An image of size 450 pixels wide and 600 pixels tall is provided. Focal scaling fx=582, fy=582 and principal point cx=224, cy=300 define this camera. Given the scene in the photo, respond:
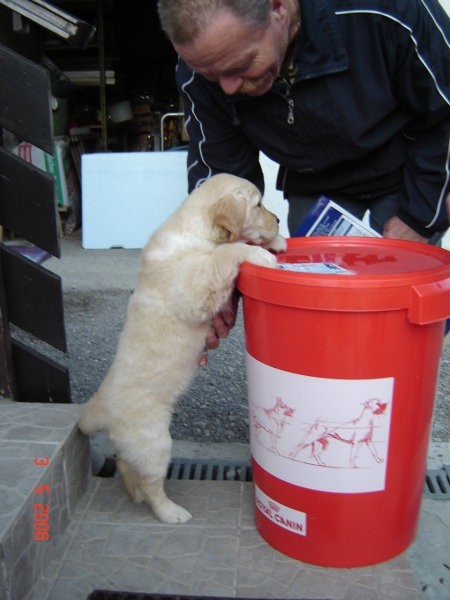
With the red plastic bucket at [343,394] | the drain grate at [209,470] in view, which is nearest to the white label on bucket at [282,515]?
the red plastic bucket at [343,394]

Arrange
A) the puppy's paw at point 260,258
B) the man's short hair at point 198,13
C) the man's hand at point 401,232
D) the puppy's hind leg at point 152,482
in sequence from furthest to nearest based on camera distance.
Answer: the man's hand at point 401,232
the puppy's hind leg at point 152,482
the puppy's paw at point 260,258
the man's short hair at point 198,13

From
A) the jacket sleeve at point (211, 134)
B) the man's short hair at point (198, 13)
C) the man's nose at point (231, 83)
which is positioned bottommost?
the jacket sleeve at point (211, 134)

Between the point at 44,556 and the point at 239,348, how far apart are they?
6.97 feet

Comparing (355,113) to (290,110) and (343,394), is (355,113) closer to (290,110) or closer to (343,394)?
(290,110)

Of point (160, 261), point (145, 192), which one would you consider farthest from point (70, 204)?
point (160, 261)

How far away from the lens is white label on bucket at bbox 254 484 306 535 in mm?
1747

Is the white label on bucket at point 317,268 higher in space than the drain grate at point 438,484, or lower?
higher

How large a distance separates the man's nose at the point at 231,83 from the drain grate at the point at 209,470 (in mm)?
1460

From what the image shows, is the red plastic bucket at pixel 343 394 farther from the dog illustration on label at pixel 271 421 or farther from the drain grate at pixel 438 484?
the drain grate at pixel 438 484

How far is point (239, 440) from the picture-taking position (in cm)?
269

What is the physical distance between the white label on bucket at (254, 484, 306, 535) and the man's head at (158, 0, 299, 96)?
1.29 metres

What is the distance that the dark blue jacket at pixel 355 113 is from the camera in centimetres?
185

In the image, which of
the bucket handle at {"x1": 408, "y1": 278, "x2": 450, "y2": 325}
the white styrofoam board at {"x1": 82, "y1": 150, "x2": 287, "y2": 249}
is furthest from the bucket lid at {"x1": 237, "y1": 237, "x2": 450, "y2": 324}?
the white styrofoam board at {"x1": 82, "y1": 150, "x2": 287, "y2": 249}

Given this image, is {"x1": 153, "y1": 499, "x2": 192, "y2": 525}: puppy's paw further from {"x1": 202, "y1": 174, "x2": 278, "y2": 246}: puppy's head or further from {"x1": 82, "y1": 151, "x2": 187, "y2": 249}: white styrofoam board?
{"x1": 82, "y1": 151, "x2": 187, "y2": 249}: white styrofoam board
